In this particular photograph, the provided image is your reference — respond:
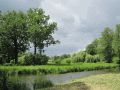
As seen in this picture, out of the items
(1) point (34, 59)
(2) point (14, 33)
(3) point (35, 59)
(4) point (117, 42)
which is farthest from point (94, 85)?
(4) point (117, 42)

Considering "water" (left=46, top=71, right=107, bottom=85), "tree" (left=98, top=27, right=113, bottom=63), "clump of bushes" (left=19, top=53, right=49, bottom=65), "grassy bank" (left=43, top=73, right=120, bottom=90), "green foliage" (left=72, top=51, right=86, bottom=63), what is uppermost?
"tree" (left=98, top=27, right=113, bottom=63)

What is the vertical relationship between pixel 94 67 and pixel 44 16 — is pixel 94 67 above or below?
below

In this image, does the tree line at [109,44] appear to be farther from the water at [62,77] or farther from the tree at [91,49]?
the water at [62,77]

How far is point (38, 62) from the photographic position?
94875 mm

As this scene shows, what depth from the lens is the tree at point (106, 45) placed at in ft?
364

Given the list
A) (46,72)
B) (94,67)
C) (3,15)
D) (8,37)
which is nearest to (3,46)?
(8,37)

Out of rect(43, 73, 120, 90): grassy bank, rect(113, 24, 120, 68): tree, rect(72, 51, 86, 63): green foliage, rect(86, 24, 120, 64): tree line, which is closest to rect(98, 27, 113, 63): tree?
rect(86, 24, 120, 64): tree line

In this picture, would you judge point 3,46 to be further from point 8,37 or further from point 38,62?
point 38,62

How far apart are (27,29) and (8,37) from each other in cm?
631

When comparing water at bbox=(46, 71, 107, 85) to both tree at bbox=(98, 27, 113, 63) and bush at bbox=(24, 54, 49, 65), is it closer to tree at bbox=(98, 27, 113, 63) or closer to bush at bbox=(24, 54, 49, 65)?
bush at bbox=(24, 54, 49, 65)

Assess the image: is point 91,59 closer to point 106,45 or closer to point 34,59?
point 106,45

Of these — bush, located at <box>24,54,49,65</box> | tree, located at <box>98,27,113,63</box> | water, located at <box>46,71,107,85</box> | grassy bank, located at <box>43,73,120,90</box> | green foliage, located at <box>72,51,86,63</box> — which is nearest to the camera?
A: grassy bank, located at <box>43,73,120,90</box>

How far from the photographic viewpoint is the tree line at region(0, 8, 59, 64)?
96750 mm

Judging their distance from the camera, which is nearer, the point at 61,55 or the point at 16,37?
the point at 16,37
